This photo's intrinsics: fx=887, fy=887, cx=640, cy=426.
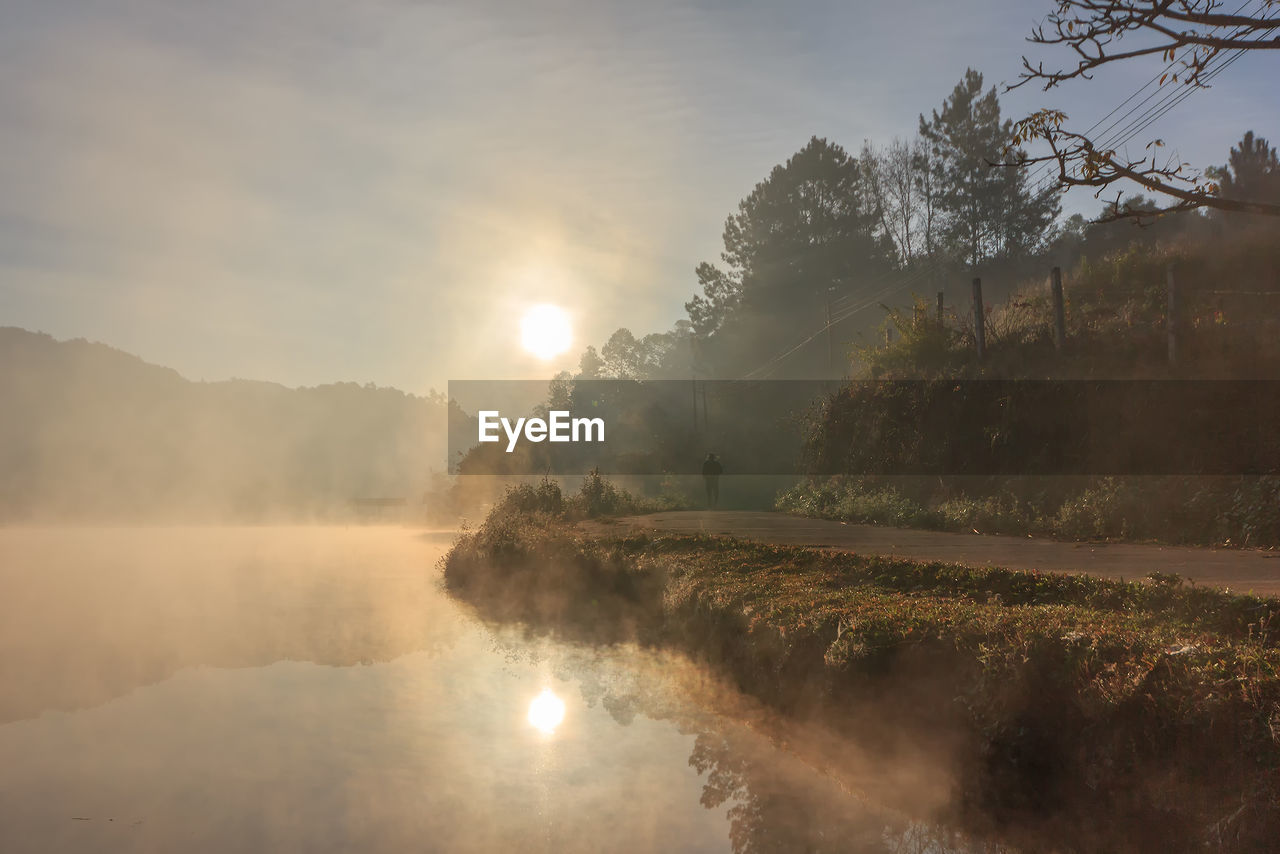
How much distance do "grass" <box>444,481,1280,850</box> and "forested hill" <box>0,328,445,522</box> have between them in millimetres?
96351

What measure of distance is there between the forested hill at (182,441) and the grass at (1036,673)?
96351mm

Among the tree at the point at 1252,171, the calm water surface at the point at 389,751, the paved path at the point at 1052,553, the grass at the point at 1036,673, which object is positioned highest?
the tree at the point at 1252,171

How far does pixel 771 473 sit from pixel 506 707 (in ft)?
139

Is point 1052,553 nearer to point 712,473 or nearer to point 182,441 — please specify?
point 712,473

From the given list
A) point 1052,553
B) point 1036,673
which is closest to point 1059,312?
point 1052,553

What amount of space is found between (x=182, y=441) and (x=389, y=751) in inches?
5816

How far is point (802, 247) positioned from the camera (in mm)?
65125

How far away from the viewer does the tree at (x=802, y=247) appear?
208 feet

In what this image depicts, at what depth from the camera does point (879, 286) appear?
6112 cm

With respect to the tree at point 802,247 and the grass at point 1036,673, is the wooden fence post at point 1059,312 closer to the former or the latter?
the grass at point 1036,673

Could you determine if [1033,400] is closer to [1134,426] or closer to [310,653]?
[1134,426]

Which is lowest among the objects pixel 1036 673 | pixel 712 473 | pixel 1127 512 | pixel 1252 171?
pixel 1036 673
